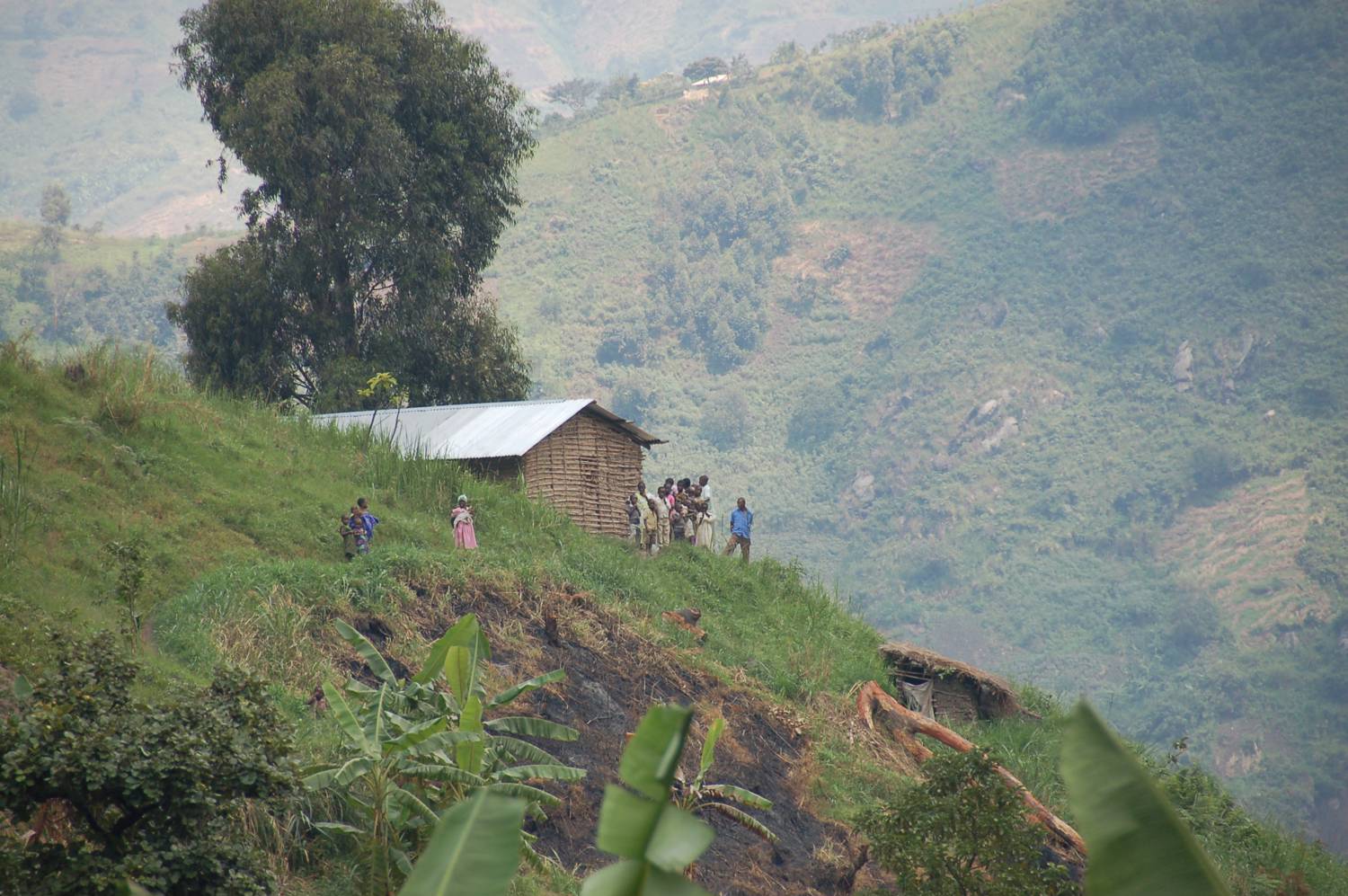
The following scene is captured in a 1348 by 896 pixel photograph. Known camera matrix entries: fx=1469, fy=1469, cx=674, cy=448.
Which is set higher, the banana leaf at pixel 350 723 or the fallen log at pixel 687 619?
the fallen log at pixel 687 619

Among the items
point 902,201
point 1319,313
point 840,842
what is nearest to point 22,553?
point 840,842

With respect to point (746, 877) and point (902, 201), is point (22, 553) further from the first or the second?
point (902, 201)

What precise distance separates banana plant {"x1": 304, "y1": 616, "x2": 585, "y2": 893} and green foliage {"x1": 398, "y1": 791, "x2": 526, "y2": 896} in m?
4.54

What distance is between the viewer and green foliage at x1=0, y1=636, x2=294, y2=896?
19.2 ft

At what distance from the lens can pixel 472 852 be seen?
335 cm

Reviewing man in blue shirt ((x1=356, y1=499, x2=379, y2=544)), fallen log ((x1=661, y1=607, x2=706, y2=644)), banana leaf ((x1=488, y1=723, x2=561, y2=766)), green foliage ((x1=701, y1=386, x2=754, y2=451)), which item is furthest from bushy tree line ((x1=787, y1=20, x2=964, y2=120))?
banana leaf ((x1=488, y1=723, x2=561, y2=766))

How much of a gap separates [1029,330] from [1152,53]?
31.7 meters

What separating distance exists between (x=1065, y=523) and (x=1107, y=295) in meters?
22.7

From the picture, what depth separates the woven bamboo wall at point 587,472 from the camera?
71.5 ft

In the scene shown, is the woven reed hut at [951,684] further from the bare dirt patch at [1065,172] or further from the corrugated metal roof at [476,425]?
→ the bare dirt patch at [1065,172]

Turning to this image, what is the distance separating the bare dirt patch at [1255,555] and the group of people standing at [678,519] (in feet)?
180

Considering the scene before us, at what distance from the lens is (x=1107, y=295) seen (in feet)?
324

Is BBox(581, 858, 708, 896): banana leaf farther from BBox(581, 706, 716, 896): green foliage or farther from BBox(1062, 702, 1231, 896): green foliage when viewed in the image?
BBox(1062, 702, 1231, 896): green foliage

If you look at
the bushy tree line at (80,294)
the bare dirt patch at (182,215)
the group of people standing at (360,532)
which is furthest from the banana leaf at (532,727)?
the bare dirt patch at (182,215)
